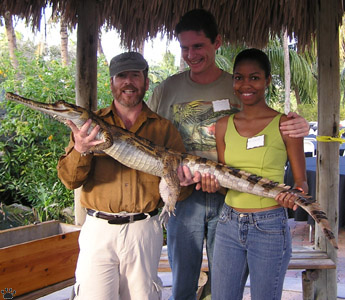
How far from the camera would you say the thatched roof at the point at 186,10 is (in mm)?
3922

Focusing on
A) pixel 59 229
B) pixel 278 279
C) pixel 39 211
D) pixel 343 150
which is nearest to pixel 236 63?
A: pixel 278 279

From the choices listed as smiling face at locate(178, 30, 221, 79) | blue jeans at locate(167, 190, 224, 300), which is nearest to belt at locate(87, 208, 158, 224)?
blue jeans at locate(167, 190, 224, 300)

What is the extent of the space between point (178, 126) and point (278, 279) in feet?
4.42

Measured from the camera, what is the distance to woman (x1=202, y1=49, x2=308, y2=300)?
2225mm

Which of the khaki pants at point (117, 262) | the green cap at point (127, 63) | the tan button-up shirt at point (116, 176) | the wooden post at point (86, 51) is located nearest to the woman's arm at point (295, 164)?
the tan button-up shirt at point (116, 176)

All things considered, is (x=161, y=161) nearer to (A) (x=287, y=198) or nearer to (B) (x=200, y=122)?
(B) (x=200, y=122)

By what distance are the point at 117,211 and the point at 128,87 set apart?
851mm

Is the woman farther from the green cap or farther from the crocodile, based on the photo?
the green cap

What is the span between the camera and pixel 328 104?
351cm

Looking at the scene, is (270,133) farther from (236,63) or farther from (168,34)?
(168,34)

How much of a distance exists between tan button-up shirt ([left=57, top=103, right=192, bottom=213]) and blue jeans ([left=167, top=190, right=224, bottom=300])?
0.55 ft

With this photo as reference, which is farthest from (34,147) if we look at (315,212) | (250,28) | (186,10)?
(315,212)

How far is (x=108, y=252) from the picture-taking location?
7.97ft

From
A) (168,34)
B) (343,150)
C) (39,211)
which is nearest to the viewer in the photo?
(168,34)
